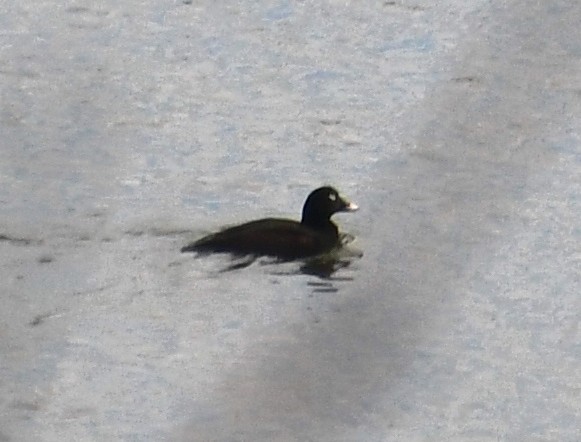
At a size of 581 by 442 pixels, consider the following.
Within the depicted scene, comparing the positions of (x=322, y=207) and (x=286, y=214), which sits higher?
(x=322, y=207)

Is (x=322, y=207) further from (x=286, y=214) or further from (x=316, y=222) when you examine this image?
(x=286, y=214)

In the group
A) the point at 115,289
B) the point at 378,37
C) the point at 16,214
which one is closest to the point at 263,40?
the point at 378,37

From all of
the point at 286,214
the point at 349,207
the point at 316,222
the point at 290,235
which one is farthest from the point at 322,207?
the point at 286,214

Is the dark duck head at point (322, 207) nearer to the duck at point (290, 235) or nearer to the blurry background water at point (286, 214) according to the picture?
the duck at point (290, 235)

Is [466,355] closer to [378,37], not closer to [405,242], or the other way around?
[405,242]

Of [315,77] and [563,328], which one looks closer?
[563,328]

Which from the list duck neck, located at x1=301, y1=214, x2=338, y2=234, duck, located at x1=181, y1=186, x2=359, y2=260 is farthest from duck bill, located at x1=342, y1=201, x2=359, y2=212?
duck neck, located at x1=301, y1=214, x2=338, y2=234
